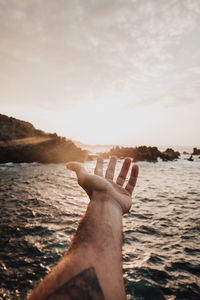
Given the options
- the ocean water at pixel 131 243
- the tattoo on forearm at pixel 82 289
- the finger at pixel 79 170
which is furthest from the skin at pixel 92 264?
the ocean water at pixel 131 243

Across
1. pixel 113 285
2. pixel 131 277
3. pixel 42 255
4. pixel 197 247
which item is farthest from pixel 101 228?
pixel 197 247

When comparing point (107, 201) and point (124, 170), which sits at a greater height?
point (124, 170)

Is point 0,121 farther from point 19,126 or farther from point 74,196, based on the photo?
point 74,196

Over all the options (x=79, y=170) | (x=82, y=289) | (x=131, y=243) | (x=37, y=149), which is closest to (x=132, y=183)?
(x=79, y=170)

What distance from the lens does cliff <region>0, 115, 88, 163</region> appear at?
86.5ft

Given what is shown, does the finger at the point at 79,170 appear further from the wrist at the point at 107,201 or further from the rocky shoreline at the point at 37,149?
the rocky shoreline at the point at 37,149

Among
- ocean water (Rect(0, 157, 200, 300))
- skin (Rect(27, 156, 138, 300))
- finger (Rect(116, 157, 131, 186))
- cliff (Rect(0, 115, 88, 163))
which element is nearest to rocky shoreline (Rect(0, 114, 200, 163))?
cliff (Rect(0, 115, 88, 163))

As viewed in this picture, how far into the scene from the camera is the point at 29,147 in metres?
28.2

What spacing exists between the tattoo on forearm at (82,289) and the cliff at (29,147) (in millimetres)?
28273

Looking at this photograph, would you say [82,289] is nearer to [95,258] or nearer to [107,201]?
[95,258]

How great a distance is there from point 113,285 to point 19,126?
134 ft

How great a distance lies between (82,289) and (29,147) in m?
29.8

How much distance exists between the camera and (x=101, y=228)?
167cm

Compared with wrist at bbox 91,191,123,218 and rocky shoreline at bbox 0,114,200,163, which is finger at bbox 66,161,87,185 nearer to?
wrist at bbox 91,191,123,218
